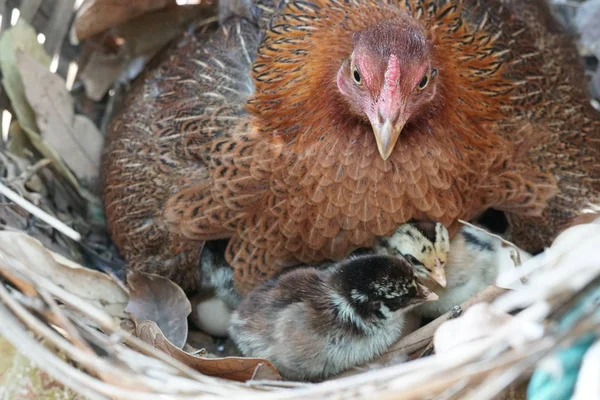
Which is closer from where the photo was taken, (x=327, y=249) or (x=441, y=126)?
(x=441, y=126)

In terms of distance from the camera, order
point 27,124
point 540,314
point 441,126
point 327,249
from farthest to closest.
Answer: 1. point 27,124
2. point 327,249
3. point 441,126
4. point 540,314

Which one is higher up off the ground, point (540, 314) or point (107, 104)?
point (540, 314)

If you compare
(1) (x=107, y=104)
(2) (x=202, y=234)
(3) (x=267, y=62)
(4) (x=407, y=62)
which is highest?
(4) (x=407, y=62)

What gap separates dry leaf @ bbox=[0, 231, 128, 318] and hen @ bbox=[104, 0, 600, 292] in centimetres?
14

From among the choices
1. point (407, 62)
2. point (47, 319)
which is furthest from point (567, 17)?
point (47, 319)

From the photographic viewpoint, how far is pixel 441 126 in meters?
1.89

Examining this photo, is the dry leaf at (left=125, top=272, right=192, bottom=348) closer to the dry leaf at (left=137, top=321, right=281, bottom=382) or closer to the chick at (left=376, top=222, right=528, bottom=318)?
the dry leaf at (left=137, top=321, right=281, bottom=382)

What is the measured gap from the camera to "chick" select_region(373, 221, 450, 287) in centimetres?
191

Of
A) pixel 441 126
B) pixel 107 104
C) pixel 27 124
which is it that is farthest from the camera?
pixel 107 104

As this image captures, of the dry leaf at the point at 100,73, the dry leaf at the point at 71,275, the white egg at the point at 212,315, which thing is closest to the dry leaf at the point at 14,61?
the dry leaf at the point at 100,73

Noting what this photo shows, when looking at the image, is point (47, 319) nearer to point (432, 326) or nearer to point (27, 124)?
point (432, 326)

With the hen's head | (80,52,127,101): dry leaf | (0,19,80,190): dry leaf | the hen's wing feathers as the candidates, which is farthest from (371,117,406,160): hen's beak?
(80,52,127,101): dry leaf

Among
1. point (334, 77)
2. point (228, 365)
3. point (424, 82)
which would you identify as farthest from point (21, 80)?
point (424, 82)

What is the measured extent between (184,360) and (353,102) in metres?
0.77
